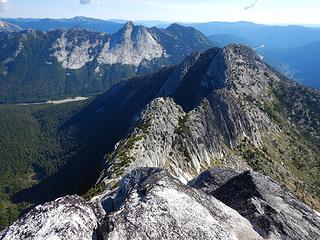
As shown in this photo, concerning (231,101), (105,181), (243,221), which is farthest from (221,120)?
(243,221)

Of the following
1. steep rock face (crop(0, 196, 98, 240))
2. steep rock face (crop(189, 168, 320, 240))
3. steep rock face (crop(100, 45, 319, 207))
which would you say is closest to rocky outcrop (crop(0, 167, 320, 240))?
steep rock face (crop(0, 196, 98, 240))

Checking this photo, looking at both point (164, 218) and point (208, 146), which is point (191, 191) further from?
point (208, 146)

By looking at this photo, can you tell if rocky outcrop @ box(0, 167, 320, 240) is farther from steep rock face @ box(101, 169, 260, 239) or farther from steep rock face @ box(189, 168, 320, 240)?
steep rock face @ box(189, 168, 320, 240)

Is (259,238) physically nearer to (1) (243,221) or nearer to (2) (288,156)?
(1) (243,221)

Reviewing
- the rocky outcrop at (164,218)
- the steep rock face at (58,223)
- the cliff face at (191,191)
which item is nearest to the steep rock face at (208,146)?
the cliff face at (191,191)

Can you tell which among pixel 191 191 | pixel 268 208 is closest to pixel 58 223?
pixel 191 191

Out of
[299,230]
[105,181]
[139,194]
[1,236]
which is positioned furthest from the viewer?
[105,181]
